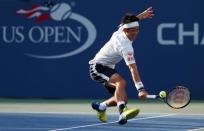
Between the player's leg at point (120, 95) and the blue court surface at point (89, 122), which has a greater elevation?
the player's leg at point (120, 95)

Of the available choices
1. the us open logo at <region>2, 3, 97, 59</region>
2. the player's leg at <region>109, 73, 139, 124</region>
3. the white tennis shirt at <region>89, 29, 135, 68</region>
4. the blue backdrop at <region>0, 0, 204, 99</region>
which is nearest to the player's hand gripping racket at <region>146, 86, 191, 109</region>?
the player's leg at <region>109, 73, 139, 124</region>

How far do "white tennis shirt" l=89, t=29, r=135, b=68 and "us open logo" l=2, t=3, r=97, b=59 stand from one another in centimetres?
513

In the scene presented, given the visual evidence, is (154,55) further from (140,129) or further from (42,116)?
(140,129)

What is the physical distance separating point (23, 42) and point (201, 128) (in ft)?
20.1

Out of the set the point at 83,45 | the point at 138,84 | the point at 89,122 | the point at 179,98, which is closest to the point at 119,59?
the point at 138,84

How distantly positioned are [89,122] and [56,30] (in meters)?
4.65

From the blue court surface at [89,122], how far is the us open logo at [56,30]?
3.23 meters

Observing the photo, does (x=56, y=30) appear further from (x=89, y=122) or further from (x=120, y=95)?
(x=120, y=95)

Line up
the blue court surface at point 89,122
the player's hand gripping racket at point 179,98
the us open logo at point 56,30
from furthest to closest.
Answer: the us open logo at point 56,30 < the blue court surface at point 89,122 < the player's hand gripping racket at point 179,98

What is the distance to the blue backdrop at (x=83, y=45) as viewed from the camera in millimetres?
15031

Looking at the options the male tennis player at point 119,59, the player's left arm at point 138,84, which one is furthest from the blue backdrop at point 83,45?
the player's left arm at point 138,84

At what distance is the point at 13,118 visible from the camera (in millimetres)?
11742

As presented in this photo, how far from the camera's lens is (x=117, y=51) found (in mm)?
10000

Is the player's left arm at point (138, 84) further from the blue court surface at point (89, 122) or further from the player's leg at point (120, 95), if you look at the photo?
the blue court surface at point (89, 122)
